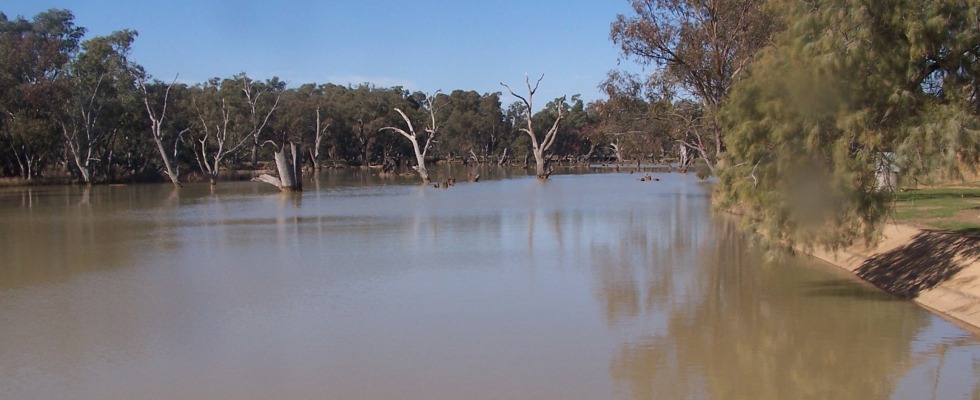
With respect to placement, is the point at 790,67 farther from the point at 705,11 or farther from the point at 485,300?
the point at 705,11

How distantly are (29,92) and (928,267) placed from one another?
45127mm

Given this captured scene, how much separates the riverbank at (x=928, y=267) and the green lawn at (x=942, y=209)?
1.89 ft

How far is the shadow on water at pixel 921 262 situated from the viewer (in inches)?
463

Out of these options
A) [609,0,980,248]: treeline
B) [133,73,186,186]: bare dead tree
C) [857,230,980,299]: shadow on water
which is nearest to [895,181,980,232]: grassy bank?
[857,230,980,299]: shadow on water

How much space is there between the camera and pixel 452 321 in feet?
36.6

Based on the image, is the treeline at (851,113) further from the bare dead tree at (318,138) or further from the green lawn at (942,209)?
the bare dead tree at (318,138)

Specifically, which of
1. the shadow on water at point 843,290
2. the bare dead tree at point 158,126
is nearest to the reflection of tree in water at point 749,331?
the shadow on water at point 843,290

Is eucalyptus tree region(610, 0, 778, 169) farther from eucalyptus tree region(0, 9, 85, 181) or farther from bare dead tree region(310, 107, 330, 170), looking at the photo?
bare dead tree region(310, 107, 330, 170)

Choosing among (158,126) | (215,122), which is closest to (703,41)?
(158,126)

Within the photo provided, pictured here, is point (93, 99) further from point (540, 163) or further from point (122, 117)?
point (540, 163)

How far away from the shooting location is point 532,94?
5791 centimetres

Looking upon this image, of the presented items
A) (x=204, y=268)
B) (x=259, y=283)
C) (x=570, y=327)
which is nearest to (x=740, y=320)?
(x=570, y=327)

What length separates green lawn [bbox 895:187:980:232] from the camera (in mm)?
14539

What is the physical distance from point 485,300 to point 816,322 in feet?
14.9
